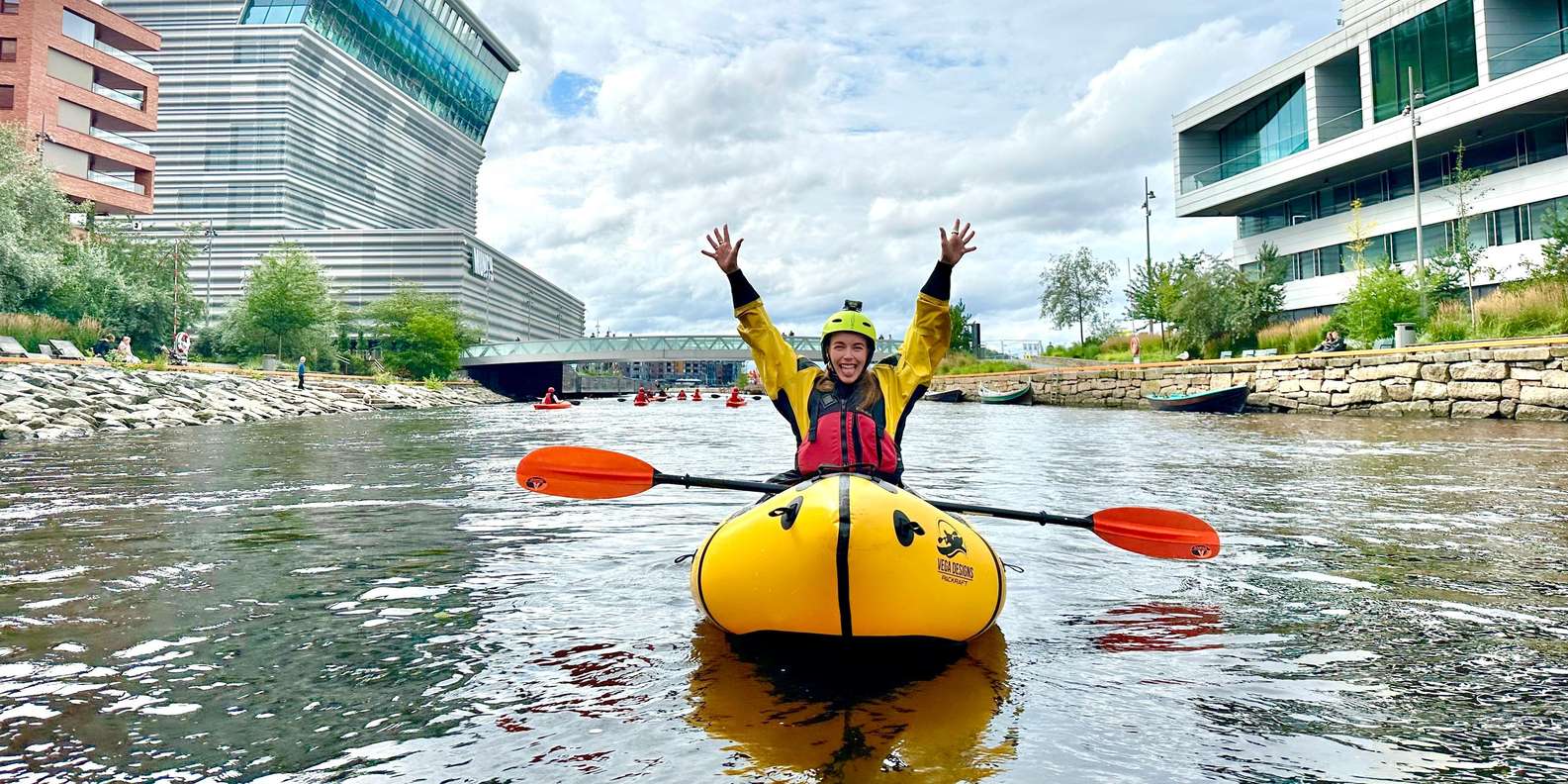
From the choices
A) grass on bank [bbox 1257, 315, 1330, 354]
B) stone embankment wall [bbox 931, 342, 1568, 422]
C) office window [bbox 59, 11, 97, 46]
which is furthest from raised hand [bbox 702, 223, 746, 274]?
office window [bbox 59, 11, 97, 46]

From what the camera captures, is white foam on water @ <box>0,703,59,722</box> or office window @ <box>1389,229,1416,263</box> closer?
white foam on water @ <box>0,703,59,722</box>

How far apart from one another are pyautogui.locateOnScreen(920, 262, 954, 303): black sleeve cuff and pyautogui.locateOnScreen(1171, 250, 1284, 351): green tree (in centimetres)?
3399

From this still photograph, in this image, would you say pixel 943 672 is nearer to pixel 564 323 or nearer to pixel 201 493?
pixel 201 493

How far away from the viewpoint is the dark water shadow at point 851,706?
2.86 metres

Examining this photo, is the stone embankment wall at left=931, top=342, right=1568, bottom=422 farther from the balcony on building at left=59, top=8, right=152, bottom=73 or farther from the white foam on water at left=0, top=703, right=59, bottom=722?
the balcony on building at left=59, top=8, right=152, bottom=73

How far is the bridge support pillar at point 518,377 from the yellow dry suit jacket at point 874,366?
75.5 meters

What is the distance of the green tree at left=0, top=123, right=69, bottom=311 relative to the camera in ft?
94.0

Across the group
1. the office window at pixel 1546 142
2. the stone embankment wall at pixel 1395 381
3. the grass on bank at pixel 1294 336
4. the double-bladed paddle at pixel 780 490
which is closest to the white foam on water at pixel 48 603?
the double-bladed paddle at pixel 780 490

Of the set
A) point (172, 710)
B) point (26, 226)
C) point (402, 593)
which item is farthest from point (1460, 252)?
point (26, 226)

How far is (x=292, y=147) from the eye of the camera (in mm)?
92125

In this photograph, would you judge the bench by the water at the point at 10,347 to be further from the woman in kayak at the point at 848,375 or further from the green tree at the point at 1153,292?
the green tree at the point at 1153,292

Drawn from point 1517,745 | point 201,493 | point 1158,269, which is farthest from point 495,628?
point 1158,269

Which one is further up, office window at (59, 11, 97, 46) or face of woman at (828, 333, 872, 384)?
office window at (59, 11, 97, 46)

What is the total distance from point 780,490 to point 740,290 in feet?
4.65
